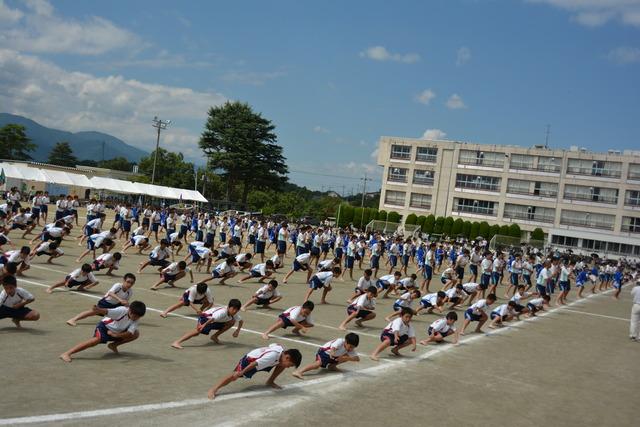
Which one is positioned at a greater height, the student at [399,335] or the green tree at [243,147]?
the green tree at [243,147]

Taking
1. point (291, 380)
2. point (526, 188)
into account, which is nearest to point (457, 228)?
point (526, 188)

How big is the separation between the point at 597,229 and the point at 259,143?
38.2 metres

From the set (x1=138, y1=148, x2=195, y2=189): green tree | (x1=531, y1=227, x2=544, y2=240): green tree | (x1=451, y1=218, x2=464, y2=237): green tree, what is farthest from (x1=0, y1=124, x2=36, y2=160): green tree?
(x1=531, y1=227, x2=544, y2=240): green tree

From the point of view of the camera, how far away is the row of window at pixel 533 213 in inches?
2301

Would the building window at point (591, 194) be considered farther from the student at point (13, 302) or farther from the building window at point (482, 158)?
the student at point (13, 302)

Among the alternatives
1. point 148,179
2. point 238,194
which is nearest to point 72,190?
point 148,179

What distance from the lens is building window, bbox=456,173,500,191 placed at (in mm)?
62688

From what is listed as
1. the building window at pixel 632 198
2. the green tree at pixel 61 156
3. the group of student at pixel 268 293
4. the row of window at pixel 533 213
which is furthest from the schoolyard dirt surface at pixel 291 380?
the green tree at pixel 61 156

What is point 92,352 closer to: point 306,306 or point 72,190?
point 306,306

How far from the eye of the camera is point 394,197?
67.6m

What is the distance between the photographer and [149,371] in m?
7.50

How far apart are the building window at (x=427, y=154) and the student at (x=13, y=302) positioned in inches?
2378

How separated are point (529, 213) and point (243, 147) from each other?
3283 centimetres

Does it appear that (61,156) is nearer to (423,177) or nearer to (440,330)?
(423,177)
